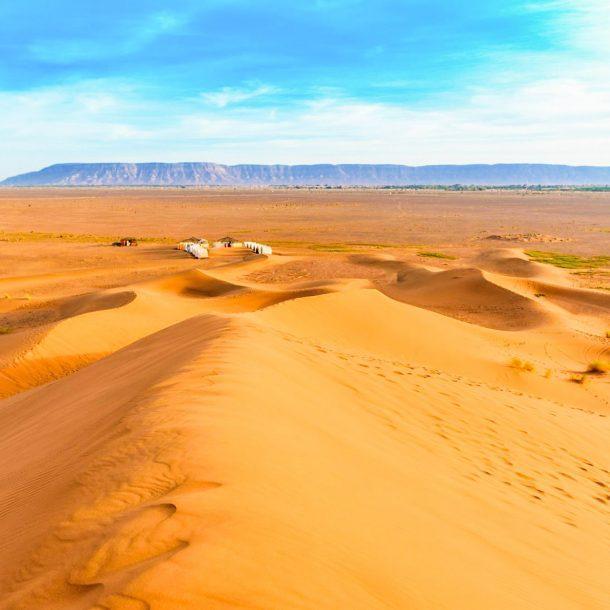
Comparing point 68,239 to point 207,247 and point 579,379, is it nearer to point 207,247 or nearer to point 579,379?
point 207,247

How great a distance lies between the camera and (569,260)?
3331 cm

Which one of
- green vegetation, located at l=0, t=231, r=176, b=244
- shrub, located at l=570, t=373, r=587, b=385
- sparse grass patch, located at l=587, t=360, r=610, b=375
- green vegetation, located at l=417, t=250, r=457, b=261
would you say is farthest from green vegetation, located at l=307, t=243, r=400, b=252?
shrub, located at l=570, t=373, r=587, b=385

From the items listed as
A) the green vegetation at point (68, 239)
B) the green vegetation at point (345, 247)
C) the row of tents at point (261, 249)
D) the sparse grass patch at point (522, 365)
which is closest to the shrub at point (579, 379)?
the sparse grass patch at point (522, 365)

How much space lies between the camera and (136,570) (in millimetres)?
2586

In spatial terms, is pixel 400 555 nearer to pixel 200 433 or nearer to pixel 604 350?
pixel 200 433

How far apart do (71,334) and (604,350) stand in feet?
44.7

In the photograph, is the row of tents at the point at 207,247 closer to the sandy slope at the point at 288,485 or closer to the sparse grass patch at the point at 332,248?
the sparse grass patch at the point at 332,248

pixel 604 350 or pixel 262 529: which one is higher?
pixel 262 529

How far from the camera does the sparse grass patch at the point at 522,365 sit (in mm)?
12148

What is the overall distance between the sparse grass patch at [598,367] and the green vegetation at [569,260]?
19.2 metres

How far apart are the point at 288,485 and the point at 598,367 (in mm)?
11625

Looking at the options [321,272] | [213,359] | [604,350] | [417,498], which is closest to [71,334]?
[213,359]

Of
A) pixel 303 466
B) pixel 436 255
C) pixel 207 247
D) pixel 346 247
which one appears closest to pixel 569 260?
pixel 436 255

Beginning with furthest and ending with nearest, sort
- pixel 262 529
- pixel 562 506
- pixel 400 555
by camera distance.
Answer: pixel 562 506 → pixel 400 555 → pixel 262 529
